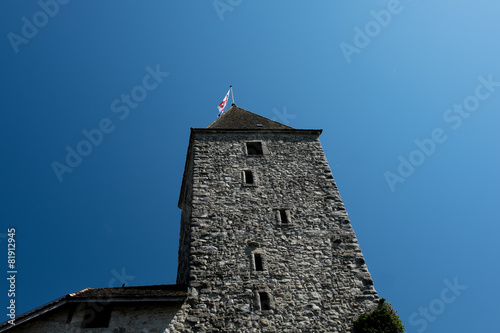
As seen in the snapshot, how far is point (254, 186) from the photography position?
1270 centimetres

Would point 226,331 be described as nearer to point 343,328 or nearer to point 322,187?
point 343,328

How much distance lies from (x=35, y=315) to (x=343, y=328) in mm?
7659

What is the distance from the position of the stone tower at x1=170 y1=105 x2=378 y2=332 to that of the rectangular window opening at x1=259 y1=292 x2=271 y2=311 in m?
0.03

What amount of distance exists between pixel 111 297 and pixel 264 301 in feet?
13.1

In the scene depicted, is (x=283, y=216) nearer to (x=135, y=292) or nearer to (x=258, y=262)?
(x=258, y=262)

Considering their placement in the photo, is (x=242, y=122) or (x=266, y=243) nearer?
(x=266, y=243)

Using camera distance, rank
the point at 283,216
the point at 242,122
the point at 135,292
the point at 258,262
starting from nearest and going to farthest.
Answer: the point at 135,292, the point at 258,262, the point at 283,216, the point at 242,122

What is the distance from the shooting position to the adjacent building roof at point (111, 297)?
8289 millimetres

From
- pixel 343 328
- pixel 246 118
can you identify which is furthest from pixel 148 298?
pixel 246 118

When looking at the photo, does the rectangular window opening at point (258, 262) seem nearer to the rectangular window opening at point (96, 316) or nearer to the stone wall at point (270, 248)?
the stone wall at point (270, 248)

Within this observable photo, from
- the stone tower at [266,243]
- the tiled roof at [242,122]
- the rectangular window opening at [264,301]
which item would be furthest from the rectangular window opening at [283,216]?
the tiled roof at [242,122]

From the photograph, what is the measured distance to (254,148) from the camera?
1459 cm

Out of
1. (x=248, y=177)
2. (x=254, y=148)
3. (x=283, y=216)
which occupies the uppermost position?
(x=254, y=148)

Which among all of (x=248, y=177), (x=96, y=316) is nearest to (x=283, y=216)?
(x=248, y=177)
